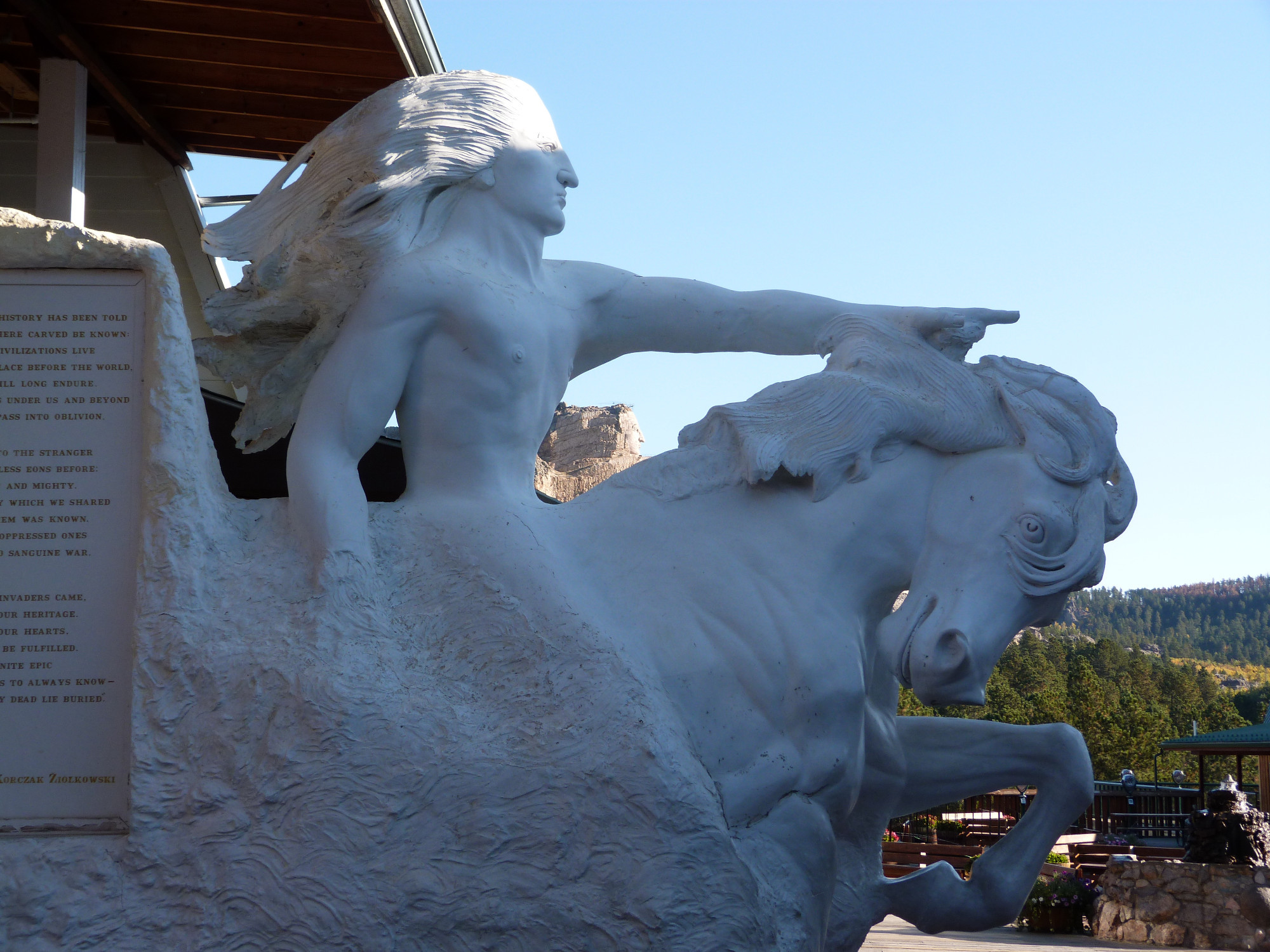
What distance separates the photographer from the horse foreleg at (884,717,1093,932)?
8.69 ft

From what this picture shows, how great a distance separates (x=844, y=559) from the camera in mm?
2373

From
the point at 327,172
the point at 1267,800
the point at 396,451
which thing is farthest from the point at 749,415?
the point at 1267,800

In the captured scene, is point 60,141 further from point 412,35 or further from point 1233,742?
point 1233,742

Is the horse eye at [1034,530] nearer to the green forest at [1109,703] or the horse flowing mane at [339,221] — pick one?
the horse flowing mane at [339,221]

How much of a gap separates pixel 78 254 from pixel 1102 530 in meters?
2.17

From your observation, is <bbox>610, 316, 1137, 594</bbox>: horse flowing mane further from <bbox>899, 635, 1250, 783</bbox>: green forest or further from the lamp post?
the lamp post

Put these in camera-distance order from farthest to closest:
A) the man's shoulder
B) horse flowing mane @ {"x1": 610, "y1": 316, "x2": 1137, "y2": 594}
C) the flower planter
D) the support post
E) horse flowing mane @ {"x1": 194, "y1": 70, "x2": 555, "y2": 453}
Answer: the flower planter → the support post → the man's shoulder → horse flowing mane @ {"x1": 194, "y1": 70, "x2": 555, "y2": 453} → horse flowing mane @ {"x1": 610, "y1": 316, "x2": 1137, "y2": 594}

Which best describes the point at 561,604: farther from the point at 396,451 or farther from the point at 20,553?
the point at 396,451

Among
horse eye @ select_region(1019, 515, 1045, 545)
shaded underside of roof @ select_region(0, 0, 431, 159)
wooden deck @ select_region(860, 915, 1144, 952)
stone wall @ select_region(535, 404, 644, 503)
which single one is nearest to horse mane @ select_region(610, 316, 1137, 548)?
horse eye @ select_region(1019, 515, 1045, 545)

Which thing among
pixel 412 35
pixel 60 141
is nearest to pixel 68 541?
pixel 412 35

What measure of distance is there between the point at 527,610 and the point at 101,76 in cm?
513

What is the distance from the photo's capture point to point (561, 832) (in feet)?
6.98

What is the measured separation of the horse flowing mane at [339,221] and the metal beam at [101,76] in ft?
11.4

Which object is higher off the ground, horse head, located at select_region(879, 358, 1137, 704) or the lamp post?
horse head, located at select_region(879, 358, 1137, 704)
